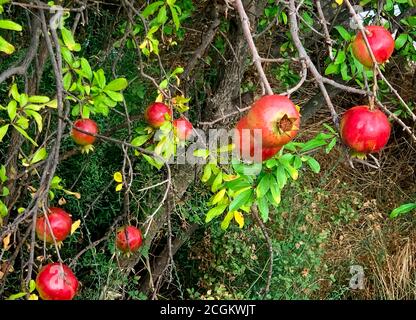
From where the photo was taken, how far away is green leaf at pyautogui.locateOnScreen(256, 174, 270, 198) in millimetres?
1150

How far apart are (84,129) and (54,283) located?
0.61 meters

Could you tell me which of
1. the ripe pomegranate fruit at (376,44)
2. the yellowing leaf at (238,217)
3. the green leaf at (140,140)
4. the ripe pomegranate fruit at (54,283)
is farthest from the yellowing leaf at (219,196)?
the ripe pomegranate fruit at (376,44)

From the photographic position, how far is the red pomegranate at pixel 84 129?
165cm

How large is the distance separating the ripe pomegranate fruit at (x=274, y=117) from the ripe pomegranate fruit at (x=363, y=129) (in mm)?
126

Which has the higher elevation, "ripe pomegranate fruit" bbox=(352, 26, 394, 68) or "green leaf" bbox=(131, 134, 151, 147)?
"green leaf" bbox=(131, 134, 151, 147)

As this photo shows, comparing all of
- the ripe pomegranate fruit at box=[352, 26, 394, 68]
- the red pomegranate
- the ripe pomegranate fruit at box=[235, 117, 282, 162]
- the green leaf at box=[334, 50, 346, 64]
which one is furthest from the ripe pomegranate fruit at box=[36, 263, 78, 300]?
the green leaf at box=[334, 50, 346, 64]

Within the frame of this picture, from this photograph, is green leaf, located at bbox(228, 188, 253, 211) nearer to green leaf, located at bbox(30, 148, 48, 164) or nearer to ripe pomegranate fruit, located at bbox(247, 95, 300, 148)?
ripe pomegranate fruit, located at bbox(247, 95, 300, 148)

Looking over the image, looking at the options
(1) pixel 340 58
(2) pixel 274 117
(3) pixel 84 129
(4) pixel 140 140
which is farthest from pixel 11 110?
(1) pixel 340 58

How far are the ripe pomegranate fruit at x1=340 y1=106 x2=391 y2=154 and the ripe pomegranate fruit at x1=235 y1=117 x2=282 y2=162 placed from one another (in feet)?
0.38

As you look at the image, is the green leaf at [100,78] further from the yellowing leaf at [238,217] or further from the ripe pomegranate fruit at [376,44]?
the ripe pomegranate fruit at [376,44]

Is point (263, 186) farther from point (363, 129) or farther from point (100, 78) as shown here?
point (100, 78)

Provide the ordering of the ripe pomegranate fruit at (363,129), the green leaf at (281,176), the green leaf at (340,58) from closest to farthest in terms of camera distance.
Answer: the ripe pomegranate fruit at (363,129)
the green leaf at (281,176)
the green leaf at (340,58)

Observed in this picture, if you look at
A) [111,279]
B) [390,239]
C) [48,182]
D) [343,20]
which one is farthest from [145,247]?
[390,239]

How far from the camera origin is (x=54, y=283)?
1132 mm
